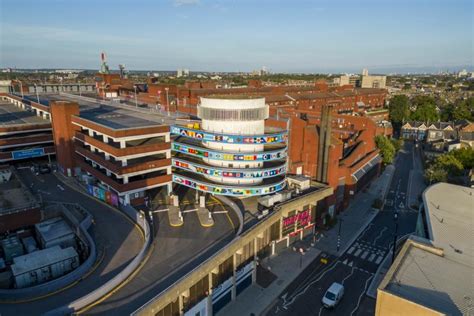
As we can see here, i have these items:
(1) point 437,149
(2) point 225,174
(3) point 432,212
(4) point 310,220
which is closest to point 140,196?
(2) point 225,174

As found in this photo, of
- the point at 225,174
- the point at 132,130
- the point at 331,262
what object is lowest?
the point at 331,262

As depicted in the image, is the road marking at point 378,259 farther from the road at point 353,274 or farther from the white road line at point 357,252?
the white road line at point 357,252

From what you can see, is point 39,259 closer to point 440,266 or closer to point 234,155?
point 234,155

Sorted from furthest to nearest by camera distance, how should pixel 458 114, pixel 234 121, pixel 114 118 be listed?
pixel 458 114 → pixel 114 118 → pixel 234 121

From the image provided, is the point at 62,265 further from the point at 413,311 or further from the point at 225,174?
the point at 413,311

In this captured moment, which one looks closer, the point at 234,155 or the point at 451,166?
the point at 234,155

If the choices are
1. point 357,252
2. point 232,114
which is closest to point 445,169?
point 357,252
